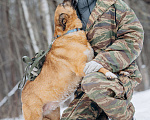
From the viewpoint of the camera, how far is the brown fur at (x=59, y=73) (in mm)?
1882

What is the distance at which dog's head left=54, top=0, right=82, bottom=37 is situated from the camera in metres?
2.00

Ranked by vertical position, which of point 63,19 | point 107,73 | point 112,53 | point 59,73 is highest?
point 63,19

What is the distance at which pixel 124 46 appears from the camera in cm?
171

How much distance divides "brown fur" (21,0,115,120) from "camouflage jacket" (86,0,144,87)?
16cm

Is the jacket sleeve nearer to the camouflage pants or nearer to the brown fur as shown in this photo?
the camouflage pants

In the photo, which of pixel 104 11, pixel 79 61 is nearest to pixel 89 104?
pixel 79 61

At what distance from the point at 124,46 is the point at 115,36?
0.23 m

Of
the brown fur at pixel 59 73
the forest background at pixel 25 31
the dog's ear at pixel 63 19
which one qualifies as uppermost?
the dog's ear at pixel 63 19

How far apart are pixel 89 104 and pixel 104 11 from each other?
100 cm

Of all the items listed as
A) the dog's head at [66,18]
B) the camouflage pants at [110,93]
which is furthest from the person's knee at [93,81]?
the dog's head at [66,18]

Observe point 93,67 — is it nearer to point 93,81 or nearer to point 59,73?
point 93,81

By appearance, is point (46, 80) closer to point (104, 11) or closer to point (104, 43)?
point (104, 43)

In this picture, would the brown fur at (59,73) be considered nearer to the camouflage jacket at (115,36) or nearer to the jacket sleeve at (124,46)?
the camouflage jacket at (115,36)

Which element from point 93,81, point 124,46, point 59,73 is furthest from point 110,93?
point 59,73
